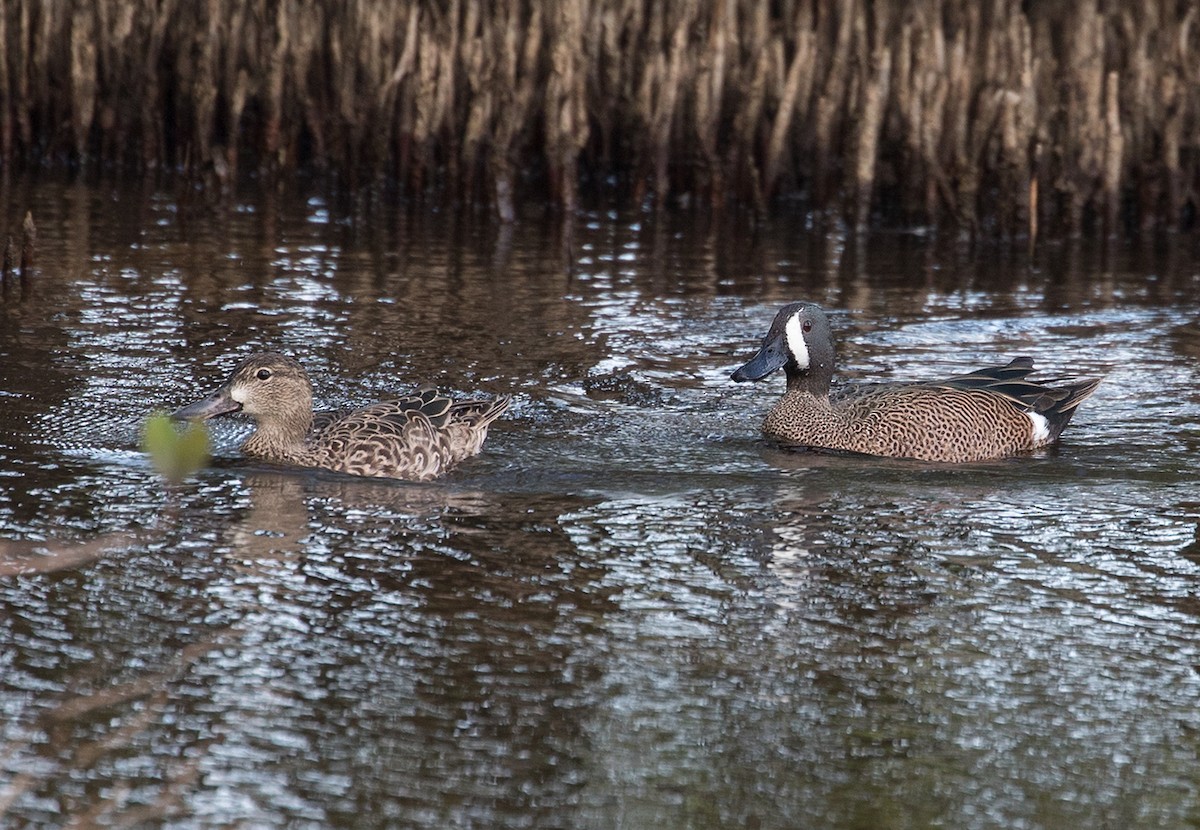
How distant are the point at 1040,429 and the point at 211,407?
11.8 feet

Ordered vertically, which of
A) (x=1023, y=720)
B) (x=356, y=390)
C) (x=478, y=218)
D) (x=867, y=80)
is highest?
(x=867, y=80)

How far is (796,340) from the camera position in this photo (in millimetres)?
8156

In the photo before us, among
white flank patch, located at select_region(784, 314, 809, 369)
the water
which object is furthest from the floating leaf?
white flank patch, located at select_region(784, 314, 809, 369)

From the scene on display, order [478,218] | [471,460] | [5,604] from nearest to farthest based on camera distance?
[5,604], [471,460], [478,218]

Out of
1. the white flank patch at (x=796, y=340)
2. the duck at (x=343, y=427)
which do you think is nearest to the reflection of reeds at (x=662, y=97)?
the white flank patch at (x=796, y=340)

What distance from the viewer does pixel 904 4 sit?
1437 cm

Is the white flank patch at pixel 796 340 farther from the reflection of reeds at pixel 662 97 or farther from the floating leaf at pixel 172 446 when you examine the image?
the reflection of reeds at pixel 662 97

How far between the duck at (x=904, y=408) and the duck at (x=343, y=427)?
139 centimetres

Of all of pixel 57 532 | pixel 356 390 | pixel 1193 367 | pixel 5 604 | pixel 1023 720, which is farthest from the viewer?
pixel 1193 367

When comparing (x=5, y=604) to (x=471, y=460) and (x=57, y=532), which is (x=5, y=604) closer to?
(x=57, y=532)

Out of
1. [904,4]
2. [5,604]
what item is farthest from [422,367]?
[904,4]

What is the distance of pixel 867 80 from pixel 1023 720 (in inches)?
358

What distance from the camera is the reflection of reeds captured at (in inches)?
517

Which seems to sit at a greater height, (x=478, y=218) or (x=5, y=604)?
(x=478, y=218)
